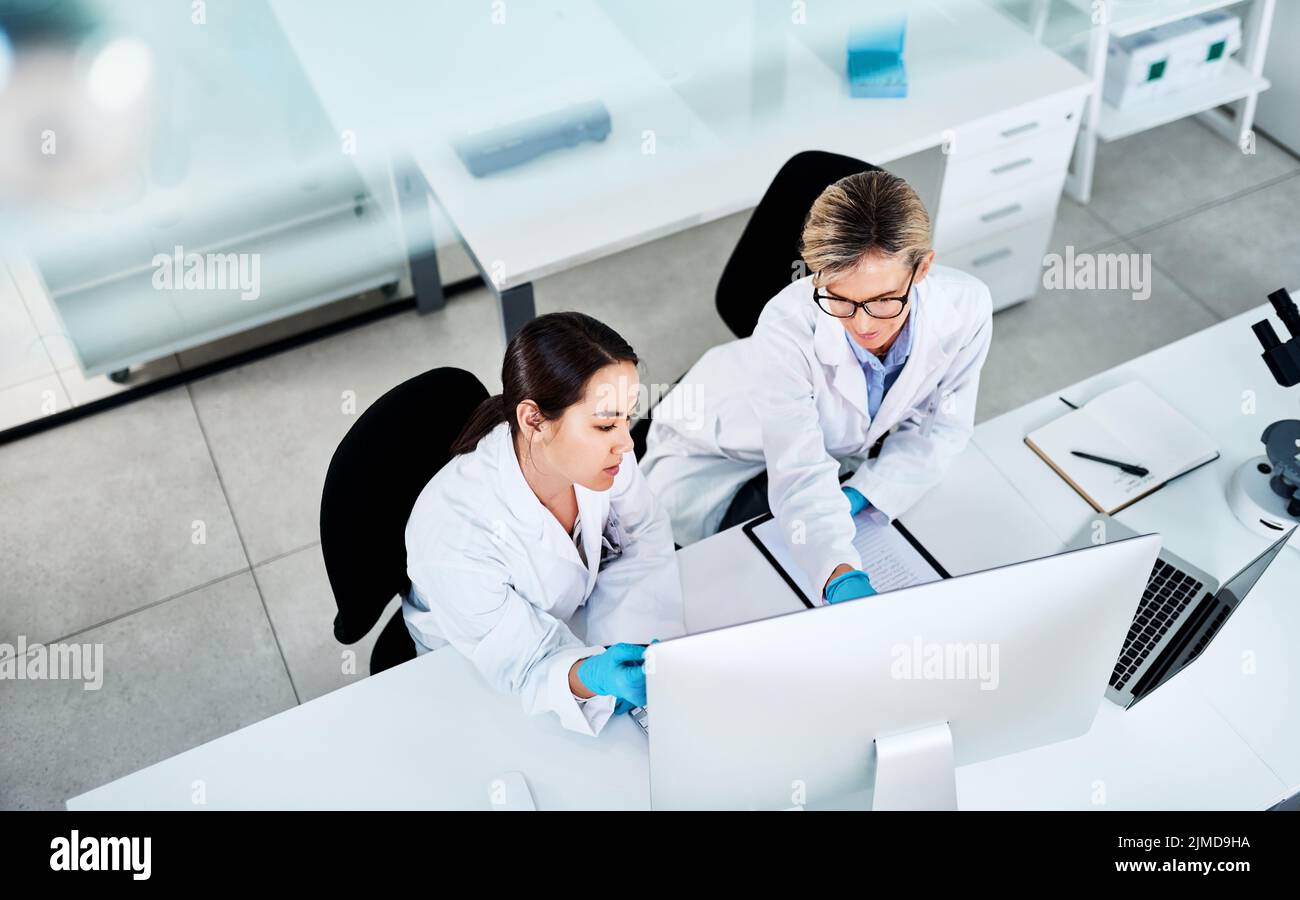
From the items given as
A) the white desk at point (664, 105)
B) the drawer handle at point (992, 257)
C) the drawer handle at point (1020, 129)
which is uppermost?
the white desk at point (664, 105)

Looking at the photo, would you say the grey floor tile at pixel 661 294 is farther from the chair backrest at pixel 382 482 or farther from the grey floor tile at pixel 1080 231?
the chair backrest at pixel 382 482

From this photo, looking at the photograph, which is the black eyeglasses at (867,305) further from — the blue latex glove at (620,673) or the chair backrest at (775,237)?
the blue latex glove at (620,673)

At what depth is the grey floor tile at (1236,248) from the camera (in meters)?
3.37

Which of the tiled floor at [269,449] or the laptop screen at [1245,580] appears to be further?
the tiled floor at [269,449]

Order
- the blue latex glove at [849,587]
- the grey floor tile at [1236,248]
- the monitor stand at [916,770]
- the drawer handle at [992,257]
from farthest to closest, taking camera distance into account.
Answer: the grey floor tile at [1236,248]
the drawer handle at [992,257]
the blue latex glove at [849,587]
the monitor stand at [916,770]

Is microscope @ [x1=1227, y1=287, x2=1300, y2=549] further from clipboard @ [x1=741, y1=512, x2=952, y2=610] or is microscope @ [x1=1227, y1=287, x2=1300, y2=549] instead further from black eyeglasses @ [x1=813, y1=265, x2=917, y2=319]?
black eyeglasses @ [x1=813, y1=265, x2=917, y2=319]

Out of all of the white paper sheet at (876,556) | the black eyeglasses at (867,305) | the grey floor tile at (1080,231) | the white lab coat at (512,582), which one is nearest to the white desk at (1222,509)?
the white paper sheet at (876,556)

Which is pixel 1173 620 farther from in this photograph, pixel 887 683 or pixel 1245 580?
pixel 887 683

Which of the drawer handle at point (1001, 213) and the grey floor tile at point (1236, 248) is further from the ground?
the drawer handle at point (1001, 213)

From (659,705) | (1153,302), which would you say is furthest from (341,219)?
(1153,302)

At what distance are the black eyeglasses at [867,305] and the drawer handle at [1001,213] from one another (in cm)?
122

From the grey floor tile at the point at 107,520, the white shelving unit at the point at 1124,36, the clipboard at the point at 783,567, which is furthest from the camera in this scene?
the white shelving unit at the point at 1124,36
